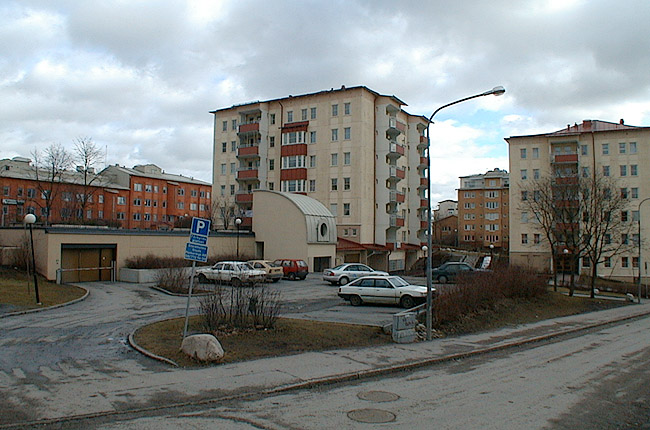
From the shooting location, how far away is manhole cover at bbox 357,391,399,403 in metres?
8.97

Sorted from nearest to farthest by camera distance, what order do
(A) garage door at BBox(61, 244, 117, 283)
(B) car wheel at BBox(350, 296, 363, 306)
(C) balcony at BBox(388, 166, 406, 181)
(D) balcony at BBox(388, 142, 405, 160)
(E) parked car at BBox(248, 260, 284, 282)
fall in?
(B) car wheel at BBox(350, 296, 363, 306)
(E) parked car at BBox(248, 260, 284, 282)
(A) garage door at BBox(61, 244, 117, 283)
(D) balcony at BBox(388, 142, 405, 160)
(C) balcony at BBox(388, 166, 406, 181)

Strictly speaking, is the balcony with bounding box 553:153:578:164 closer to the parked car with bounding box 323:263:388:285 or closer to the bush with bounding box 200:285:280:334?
the parked car with bounding box 323:263:388:285

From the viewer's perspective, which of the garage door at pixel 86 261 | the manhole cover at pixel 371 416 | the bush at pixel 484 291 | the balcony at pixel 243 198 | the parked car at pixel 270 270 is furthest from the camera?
the balcony at pixel 243 198

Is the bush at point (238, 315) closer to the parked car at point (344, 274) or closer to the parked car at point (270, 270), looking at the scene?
the parked car at point (270, 270)

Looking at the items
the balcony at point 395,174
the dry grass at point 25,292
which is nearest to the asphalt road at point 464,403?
the dry grass at point 25,292

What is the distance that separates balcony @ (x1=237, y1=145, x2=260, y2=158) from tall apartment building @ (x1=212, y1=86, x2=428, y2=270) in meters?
0.13

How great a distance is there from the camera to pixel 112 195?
266 feet

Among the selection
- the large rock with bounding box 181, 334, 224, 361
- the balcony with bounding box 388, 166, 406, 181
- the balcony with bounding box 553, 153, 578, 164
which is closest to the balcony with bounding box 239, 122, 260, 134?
the balcony with bounding box 388, 166, 406, 181

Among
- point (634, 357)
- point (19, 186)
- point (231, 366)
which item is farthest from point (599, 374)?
point (19, 186)

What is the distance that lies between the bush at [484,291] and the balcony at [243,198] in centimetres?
4257

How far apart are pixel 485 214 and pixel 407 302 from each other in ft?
264

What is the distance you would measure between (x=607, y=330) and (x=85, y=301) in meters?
23.1

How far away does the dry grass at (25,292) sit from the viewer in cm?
2103

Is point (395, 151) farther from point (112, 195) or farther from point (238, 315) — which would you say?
point (238, 315)
